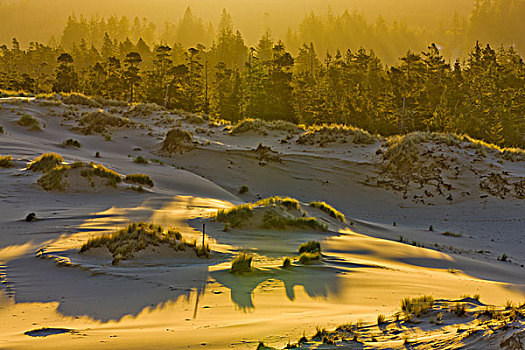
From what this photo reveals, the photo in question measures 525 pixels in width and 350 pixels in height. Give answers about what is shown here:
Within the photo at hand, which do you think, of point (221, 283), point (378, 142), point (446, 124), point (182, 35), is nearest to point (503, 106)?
point (446, 124)

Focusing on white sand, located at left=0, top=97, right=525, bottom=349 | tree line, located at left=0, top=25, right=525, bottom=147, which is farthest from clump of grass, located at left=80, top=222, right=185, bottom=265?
tree line, located at left=0, top=25, right=525, bottom=147

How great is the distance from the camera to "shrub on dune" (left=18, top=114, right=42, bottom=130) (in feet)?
79.1

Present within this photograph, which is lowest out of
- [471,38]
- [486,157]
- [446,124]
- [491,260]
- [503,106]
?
[491,260]

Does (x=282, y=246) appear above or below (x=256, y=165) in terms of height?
below

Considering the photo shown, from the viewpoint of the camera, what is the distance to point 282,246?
26.8 ft

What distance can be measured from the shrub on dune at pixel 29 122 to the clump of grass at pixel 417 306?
2462 cm

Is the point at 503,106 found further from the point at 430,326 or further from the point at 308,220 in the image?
the point at 430,326

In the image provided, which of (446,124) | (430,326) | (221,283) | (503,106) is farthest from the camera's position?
(503,106)

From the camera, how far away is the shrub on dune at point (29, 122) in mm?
24122

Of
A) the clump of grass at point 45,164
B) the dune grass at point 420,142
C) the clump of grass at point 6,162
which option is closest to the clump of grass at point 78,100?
the clump of grass at point 6,162

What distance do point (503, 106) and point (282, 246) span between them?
4405cm

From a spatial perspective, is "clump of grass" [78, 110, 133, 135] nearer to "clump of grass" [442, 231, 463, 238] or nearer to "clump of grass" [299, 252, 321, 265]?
"clump of grass" [442, 231, 463, 238]

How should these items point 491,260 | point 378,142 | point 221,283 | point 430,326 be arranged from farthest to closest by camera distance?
point 378,142 → point 491,260 → point 221,283 → point 430,326

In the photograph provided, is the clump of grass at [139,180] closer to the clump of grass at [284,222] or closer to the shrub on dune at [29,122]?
the clump of grass at [284,222]
